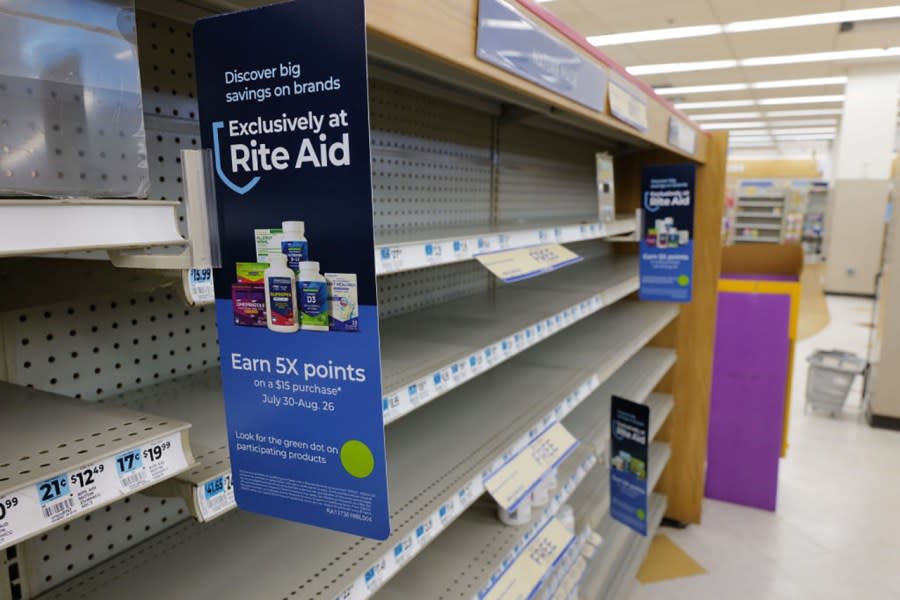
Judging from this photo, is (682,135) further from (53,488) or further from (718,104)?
(718,104)

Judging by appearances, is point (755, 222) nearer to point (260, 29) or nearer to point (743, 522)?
point (743, 522)

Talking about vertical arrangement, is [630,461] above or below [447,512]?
below

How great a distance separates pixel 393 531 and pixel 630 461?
3.93ft

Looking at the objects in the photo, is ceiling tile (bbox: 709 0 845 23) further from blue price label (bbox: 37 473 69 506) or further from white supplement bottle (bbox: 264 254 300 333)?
blue price label (bbox: 37 473 69 506)

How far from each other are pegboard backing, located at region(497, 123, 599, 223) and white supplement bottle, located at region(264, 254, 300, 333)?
4.97 feet

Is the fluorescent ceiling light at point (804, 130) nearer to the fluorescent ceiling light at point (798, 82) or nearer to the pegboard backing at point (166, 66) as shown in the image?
the fluorescent ceiling light at point (798, 82)

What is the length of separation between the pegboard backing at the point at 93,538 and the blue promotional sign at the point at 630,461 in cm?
139

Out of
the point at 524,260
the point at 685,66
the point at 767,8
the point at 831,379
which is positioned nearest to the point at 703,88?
the point at 685,66

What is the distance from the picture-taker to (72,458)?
60cm

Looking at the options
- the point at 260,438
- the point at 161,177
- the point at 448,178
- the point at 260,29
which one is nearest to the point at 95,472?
the point at 260,438

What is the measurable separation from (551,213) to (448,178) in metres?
0.84

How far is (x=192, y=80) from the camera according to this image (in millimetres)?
1079

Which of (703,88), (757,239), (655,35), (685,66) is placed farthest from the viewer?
(757,239)

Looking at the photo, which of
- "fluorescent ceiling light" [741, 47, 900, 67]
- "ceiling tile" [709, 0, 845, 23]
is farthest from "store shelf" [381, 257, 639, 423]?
"fluorescent ceiling light" [741, 47, 900, 67]
